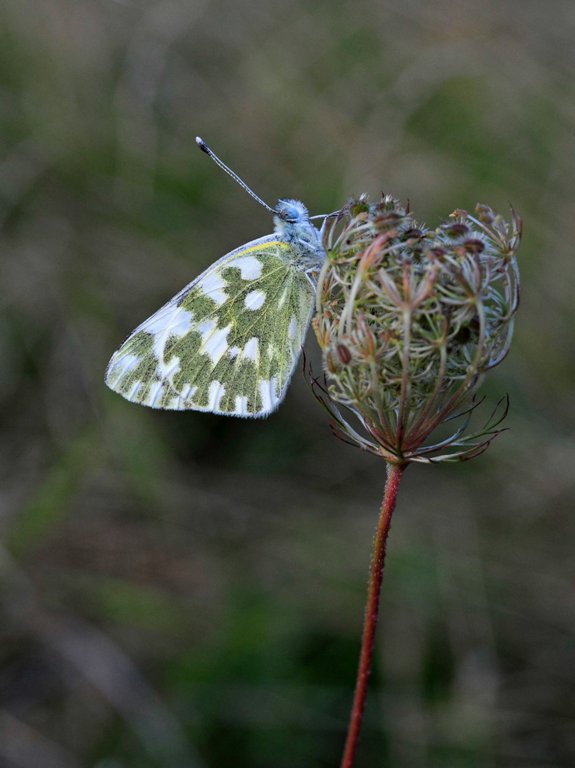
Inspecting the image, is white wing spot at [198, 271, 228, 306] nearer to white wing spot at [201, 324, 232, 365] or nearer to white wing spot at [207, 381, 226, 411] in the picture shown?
white wing spot at [201, 324, 232, 365]

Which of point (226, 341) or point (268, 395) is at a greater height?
point (226, 341)

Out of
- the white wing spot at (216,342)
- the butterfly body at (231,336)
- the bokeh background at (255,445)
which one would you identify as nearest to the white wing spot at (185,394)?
the butterfly body at (231,336)

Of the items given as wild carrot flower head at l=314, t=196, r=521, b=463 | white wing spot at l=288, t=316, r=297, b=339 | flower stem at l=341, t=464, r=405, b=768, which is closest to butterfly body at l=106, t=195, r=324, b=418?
white wing spot at l=288, t=316, r=297, b=339

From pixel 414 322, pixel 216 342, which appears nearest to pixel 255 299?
pixel 216 342

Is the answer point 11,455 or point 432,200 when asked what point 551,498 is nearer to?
point 432,200

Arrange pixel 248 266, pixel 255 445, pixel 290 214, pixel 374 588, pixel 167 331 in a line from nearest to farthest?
pixel 374 588 → pixel 290 214 → pixel 248 266 → pixel 167 331 → pixel 255 445

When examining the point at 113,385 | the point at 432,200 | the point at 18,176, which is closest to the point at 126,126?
the point at 18,176

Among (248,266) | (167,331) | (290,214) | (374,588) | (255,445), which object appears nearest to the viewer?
(374,588)

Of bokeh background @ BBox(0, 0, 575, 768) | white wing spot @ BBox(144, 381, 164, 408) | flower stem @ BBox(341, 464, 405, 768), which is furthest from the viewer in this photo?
bokeh background @ BBox(0, 0, 575, 768)

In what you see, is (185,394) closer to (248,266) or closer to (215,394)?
(215,394)
